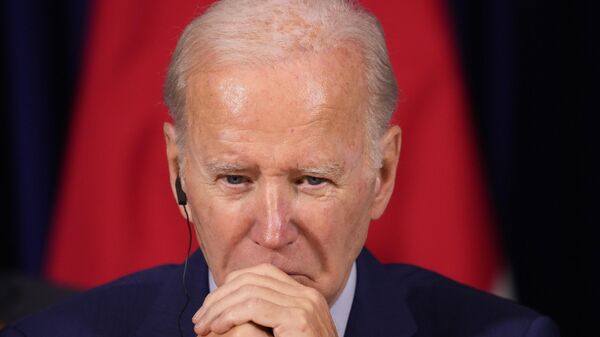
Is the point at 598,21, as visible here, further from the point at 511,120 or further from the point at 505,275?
the point at 505,275

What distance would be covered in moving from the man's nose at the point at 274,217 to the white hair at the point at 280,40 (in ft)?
0.73

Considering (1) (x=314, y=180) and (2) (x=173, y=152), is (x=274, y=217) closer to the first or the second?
(1) (x=314, y=180)

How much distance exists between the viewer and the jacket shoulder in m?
2.11

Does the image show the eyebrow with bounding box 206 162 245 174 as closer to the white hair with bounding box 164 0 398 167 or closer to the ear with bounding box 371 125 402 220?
the white hair with bounding box 164 0 398 167

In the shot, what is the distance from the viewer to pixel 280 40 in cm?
175

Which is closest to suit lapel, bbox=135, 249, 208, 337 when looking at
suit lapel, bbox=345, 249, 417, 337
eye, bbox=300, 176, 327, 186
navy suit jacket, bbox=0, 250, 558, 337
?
navy suit jacket, bbox=0, 250, 558, 337

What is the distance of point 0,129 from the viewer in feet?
11.1

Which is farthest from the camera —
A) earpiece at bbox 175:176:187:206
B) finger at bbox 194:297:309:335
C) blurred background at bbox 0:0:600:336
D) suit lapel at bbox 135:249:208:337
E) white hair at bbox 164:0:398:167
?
blurred background at bbox 0:0:600:336

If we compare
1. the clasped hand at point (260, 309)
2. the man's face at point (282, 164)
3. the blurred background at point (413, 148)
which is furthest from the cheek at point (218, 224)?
the blurred background at point (413, 148)

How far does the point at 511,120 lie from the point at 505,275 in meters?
0.46

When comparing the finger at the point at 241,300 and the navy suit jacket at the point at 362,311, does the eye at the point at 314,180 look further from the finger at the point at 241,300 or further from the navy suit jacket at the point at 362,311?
the navy suit jacket at the point at 362,311

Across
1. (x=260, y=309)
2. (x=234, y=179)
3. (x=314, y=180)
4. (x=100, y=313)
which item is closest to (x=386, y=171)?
(x=314, y=180)

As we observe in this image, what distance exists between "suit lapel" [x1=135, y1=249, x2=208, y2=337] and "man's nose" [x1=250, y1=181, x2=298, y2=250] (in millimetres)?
398

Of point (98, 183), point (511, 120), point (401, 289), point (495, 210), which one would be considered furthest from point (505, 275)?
point (98, 183)
